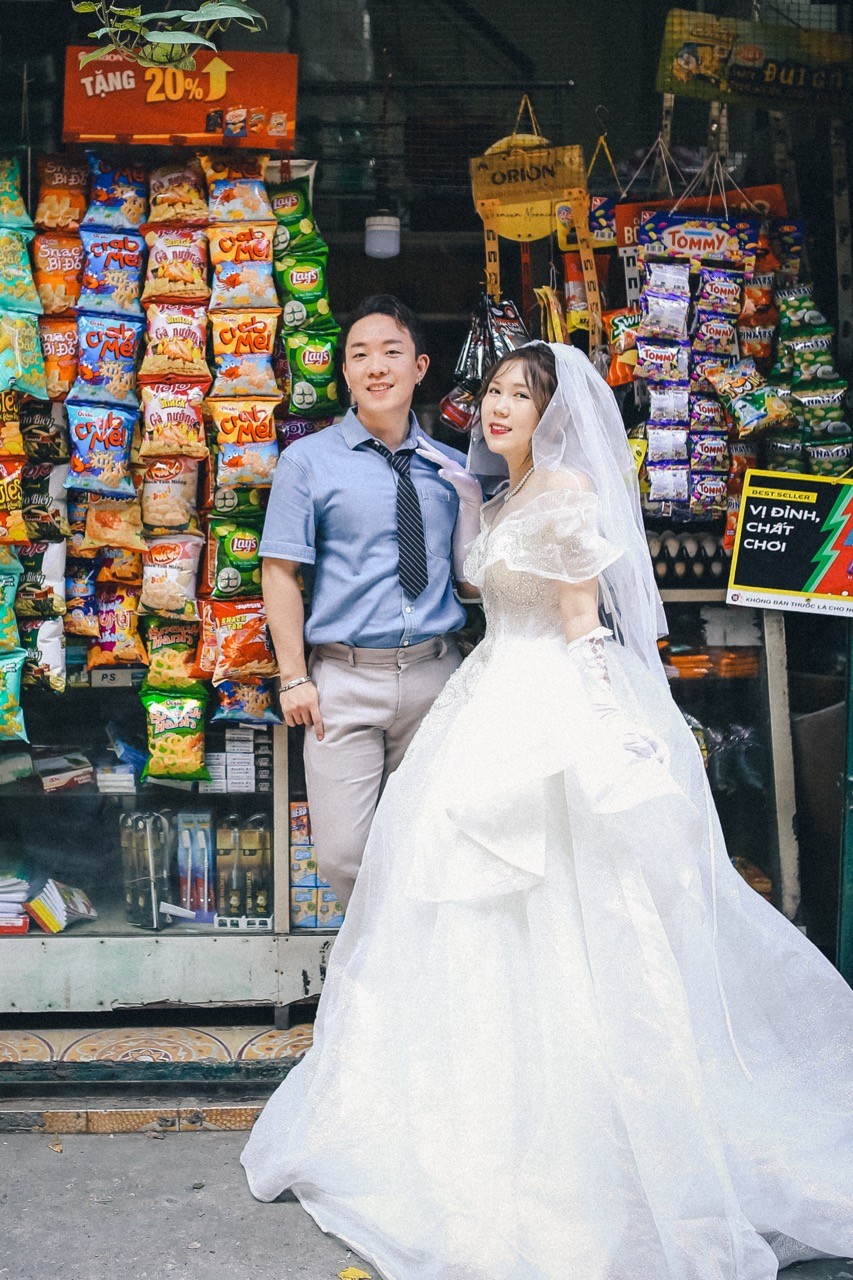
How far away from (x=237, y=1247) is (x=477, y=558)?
1731 mm

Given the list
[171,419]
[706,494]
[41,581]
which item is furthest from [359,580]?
[706,494]

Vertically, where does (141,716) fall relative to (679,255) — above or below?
below

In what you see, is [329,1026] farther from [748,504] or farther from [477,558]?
[748,504]

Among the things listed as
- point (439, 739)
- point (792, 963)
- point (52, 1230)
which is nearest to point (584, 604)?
point (439, 739)

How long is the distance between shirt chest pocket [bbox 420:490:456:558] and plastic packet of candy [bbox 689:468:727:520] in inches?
32.8

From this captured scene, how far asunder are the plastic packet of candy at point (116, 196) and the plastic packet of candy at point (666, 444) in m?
1.65

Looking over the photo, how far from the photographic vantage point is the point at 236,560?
3557mm

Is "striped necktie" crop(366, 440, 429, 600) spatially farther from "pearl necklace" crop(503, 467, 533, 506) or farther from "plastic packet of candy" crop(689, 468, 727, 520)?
"plastic packet of candy" crop(689, 468, 727, 520)

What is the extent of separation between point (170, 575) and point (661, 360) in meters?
1.62

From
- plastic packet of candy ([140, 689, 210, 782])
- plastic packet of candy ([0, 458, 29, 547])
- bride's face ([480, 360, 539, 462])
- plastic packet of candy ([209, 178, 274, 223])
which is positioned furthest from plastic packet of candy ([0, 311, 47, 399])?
bride's face ([480, 360, 539, 462])

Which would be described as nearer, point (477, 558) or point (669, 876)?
point (669, 876)

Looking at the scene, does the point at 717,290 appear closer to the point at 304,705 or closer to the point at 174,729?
the point at 304,705

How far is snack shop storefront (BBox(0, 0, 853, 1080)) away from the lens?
348cm

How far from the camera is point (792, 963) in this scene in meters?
2.97
